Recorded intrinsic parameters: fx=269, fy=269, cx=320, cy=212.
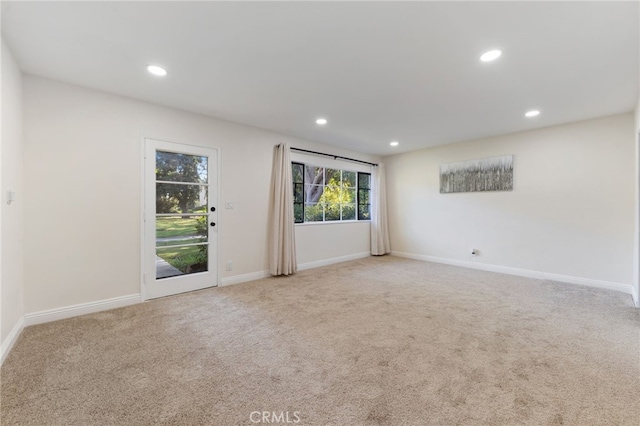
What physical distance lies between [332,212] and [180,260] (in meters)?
3.07

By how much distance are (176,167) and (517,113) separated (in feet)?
15.2

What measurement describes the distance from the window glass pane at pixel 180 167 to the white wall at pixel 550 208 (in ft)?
14.5

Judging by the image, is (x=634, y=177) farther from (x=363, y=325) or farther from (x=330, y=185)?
(x=330, y=185)

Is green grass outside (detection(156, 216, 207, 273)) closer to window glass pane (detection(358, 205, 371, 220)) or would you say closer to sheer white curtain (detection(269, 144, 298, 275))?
sheer white curtain (detection(269, 144, 298, 275))

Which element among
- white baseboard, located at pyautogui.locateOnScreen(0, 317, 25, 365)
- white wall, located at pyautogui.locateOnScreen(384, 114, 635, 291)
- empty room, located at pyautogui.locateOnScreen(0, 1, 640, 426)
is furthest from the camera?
white wall, located at pyautogui.locateOnScreen(384, 114, 635, 291)

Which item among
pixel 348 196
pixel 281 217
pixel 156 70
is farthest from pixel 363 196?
pixel 156 70

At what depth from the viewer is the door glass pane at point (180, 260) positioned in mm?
3430

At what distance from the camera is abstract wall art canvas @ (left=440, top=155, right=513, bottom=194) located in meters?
4.66

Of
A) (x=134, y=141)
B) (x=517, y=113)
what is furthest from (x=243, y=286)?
(x=517, y=113)

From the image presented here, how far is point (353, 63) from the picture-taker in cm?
241

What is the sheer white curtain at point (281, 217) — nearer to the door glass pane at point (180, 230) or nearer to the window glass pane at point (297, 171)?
the window glass pane at point (297, 171)

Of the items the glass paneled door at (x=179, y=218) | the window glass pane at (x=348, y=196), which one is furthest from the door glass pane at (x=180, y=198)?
the window glass pane at (x=348, y=196)

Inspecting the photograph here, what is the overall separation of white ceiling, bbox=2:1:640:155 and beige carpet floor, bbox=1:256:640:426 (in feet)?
7.96

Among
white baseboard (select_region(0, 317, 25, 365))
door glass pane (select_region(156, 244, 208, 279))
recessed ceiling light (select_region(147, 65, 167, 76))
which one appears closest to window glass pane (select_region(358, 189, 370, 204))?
door glass pane (select_region(156, 244, 208, 279))
